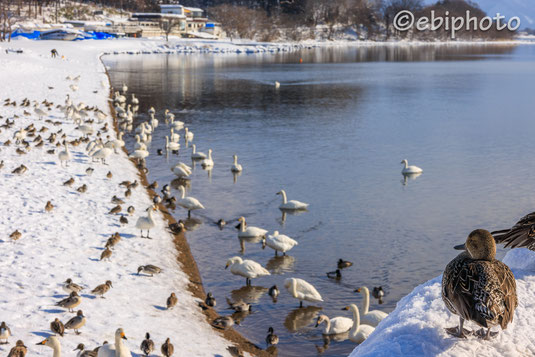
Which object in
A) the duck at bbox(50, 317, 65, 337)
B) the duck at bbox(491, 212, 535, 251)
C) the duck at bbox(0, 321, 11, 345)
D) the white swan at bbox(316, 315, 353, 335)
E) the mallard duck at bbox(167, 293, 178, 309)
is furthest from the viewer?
the mallard duck at bbox(167, 293, 178, 309)

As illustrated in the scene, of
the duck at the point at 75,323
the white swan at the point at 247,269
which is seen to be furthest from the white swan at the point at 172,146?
the duck at the point at 75,323

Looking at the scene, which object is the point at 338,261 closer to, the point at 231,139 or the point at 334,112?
the point at 231,139

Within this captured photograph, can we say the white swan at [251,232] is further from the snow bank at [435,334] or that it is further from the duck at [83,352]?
the snow bank at [435,334]

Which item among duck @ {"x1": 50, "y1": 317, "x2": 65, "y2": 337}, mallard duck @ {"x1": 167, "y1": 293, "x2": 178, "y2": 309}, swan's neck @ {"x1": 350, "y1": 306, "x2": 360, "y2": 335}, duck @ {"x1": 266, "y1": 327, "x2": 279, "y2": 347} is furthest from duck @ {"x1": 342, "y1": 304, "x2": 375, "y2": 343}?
duck @ {"x1": 50, "y1": 317, "x2": 65, "y2": 337}

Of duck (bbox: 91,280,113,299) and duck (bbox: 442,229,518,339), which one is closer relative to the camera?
duck (bbox: 442,229,518,339)

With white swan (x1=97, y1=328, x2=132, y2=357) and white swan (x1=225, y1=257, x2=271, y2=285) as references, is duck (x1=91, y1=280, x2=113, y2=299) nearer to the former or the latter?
white swan (x1=97, y1=328, x2=132, y2=357)

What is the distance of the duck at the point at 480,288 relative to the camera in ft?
14.4

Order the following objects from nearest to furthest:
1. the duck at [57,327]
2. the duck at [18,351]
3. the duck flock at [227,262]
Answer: the duck flock at [227,262], the duck at [18,351], the duck at [57,327]

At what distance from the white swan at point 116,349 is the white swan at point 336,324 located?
468cm

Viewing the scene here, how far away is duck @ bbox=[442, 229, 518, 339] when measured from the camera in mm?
4387

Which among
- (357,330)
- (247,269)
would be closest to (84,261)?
(247,269)

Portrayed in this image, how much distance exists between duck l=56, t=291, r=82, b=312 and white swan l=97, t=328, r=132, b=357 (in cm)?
213

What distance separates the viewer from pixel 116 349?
9875 mm

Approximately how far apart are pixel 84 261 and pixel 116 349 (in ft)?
17.6
